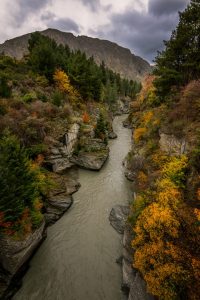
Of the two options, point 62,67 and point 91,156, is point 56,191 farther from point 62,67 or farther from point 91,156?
point 62,67

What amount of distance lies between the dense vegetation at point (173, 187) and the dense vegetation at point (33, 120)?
8958 millimetres

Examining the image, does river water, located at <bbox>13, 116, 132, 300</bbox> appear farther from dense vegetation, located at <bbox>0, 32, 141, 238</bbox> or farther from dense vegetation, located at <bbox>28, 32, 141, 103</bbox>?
dense vegetation, located at <bbox>28, 32, 141, 103</bbox>

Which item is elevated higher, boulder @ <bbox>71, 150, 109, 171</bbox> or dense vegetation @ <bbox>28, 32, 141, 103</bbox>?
dense vegetation @ <bbox>28, 32, 141, 103</bbox>

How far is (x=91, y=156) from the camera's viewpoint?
2936 cm

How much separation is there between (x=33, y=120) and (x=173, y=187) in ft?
65.3

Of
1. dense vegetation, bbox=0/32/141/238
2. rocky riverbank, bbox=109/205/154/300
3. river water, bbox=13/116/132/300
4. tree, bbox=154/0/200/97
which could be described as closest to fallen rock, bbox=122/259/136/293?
rocky riverbank, bbox=109/205/154/300

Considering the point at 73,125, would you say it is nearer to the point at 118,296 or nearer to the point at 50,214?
the point at 50,214

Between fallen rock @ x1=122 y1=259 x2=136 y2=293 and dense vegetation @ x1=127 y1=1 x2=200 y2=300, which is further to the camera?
fallen rock @ x1=122 y1=259 x2=136 y2=293

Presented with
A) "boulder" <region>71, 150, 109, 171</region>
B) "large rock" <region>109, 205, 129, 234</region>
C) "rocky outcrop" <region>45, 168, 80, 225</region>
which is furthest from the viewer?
"boulder" <region>71, 150, 109, 171</region>

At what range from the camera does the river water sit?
12367 mm

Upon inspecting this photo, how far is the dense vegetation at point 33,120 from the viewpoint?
13203 millimetres

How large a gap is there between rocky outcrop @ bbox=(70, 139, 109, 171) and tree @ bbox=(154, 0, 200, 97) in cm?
1423

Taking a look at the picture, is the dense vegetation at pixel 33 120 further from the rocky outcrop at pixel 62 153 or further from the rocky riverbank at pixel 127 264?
the rocky riverbank at pixel 127 264

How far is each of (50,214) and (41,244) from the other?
327cm
